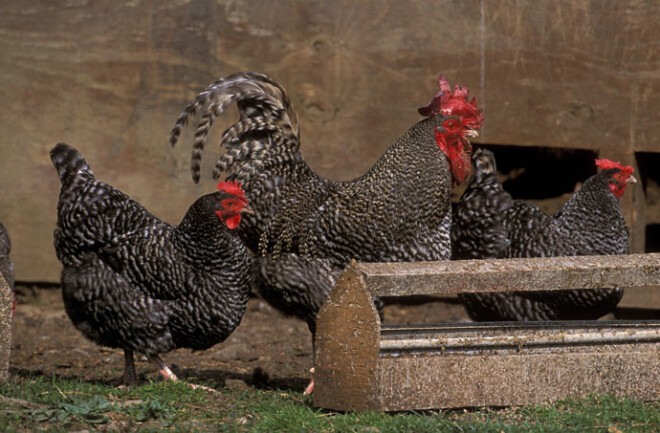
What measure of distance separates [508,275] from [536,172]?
12.9ft

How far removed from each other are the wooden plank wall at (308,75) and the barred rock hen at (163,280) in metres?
2.19

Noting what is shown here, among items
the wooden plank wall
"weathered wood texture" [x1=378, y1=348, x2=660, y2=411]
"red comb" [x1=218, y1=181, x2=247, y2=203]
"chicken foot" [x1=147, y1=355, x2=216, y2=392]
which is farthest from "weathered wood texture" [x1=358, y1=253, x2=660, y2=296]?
the wooden plank wall

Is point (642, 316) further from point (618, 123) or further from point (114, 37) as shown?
point (114, 37)

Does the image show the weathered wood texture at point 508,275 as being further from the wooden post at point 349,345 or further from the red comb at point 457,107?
the red comb at point 457,107

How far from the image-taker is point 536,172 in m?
8.29

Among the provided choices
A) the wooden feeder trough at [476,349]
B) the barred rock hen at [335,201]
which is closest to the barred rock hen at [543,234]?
the barred rock hen at [335,201]

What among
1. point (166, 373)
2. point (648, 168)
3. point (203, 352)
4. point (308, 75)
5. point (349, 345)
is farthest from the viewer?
point (648, 168)

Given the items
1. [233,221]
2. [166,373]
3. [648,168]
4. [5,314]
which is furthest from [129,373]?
[648,168]

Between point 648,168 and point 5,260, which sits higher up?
point 648,168

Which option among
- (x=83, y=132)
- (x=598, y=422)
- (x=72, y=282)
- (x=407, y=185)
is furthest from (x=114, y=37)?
(x=598, y=422)

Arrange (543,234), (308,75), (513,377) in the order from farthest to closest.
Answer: (308,75), (543,234), (513,377)

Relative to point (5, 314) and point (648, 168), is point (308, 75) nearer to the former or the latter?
point (648, 168)

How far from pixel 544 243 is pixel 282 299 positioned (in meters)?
1.88

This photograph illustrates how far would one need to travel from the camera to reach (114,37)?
24.9ft
